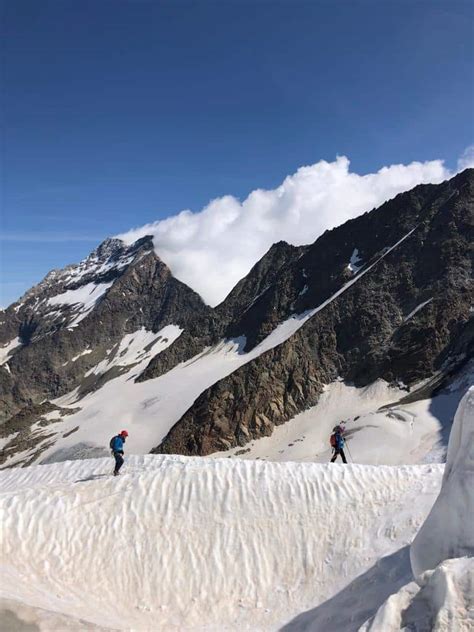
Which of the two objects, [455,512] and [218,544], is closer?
[455,512]

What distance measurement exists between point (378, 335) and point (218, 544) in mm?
66764

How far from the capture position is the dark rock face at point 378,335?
7094 cm

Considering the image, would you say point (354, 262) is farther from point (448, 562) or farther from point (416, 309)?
point (448, 562)

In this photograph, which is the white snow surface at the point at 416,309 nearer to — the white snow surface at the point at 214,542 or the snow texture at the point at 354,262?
the snow texture at the point at 354,262

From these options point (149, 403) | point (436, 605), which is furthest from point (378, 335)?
point (436, 605)

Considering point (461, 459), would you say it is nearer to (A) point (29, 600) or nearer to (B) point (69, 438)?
(A) point (29, 600)

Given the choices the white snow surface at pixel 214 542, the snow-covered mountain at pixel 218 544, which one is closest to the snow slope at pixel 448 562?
the snow-covered mountain at pixel 218 544

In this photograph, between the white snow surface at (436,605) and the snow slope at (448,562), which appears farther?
the snow slope at (448,562)

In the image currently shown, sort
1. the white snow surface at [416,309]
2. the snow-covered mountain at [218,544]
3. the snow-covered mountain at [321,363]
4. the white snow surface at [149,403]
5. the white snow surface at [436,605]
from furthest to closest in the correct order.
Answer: the white snow surface at [149,403], the white snow surface at [416,309], the snow-covered mountain at [321,363], the snow-covered mountain at [218,544], the white snow surface at [436,605]

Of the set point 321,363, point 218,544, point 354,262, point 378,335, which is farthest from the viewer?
point 354,262

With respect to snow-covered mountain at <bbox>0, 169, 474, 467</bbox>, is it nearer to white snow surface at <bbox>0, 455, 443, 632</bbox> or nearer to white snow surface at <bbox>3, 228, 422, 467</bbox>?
white snow surface at <bbox>3, 228, 422, 467</bbox>

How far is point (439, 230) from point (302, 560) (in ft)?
265

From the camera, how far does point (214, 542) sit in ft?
59.1

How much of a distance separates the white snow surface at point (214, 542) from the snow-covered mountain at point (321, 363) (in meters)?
32.8
